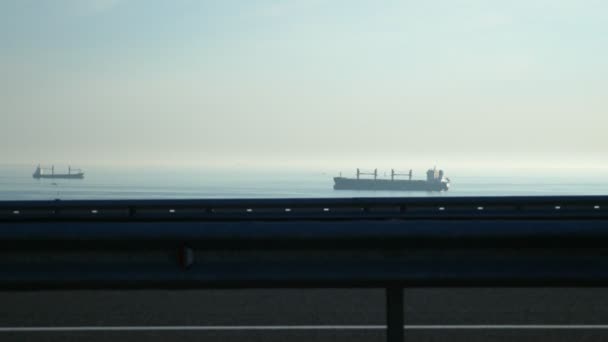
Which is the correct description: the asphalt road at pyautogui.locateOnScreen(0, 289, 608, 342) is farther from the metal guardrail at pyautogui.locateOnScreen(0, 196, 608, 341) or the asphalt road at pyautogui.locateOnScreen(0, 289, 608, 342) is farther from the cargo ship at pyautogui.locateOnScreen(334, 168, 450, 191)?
the cargo ship at pyautogui.locateOnScreen(334, 168, 450, 191)

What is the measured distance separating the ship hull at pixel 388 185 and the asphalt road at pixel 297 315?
174 metres

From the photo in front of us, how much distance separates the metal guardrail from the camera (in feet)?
14.3

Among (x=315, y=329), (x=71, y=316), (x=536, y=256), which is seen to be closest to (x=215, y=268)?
(x=536, y=256)

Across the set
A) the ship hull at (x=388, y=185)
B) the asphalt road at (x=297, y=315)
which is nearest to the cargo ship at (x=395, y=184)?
the ship hull at (x=388, y=185)

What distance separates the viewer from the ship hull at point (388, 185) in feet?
598

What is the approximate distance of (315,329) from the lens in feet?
22.6

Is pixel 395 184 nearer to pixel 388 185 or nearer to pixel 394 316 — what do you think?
pixel 388 185

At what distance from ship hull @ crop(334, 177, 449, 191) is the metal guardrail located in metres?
178

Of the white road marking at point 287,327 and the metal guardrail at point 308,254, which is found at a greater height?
the metal guardrail at point 308,254

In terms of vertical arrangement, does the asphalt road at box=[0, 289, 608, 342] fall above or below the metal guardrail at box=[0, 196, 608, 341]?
below

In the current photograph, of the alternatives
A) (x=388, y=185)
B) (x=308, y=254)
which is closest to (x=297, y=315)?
(x=308, y=254)

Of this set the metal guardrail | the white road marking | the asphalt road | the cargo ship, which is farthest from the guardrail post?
the cargo ship

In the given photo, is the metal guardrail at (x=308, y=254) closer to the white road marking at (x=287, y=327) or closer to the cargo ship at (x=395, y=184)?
the white road marking at (x=287, y=327)

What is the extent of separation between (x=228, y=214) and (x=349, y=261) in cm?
1104
